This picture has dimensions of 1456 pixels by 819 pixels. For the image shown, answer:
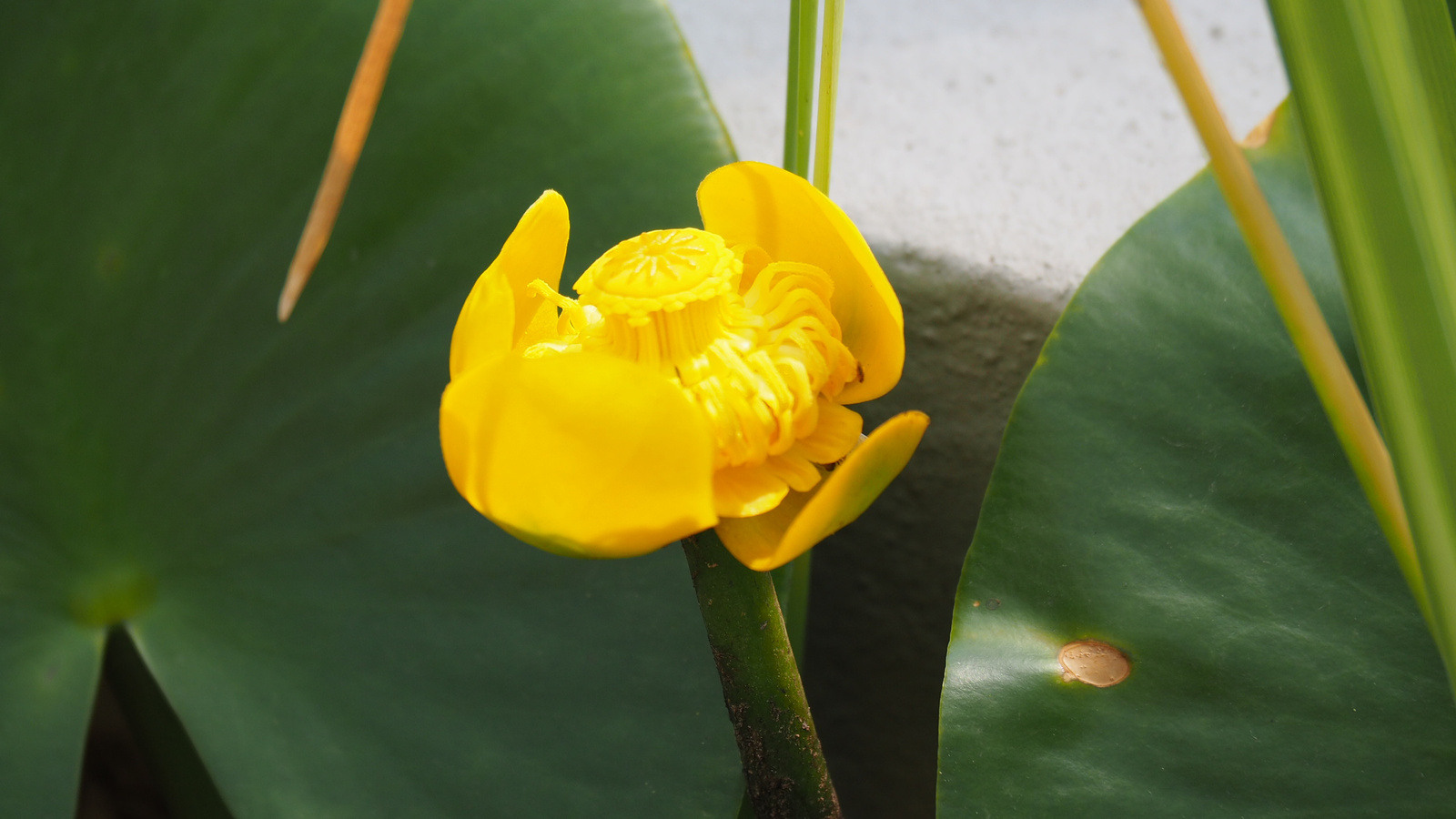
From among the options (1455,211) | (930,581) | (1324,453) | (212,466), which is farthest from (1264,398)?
→ (212,466)

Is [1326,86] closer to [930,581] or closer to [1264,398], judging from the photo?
[1264,398]

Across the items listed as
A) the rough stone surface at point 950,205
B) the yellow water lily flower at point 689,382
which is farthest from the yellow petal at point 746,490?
the rough stone surface at point 950,205

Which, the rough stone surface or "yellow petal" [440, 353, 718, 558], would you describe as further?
the rough stone surface

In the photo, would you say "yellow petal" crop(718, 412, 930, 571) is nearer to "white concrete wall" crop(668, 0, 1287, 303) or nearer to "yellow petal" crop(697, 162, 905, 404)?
"yellow petal" crop(697, 162, 905, 404)

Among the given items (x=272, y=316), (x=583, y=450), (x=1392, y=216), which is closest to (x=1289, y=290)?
(x=1392, y=216)

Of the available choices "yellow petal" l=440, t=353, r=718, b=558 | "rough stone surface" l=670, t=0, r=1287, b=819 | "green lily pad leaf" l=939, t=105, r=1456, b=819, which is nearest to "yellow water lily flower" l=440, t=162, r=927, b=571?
"yellow petal" l=440, t=353, r=718, b=558

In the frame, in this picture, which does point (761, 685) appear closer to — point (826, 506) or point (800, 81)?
point (826, 506)

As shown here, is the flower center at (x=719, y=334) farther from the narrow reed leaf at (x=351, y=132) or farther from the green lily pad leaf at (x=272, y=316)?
the green lily pad leaf at (x=272, y=316)
